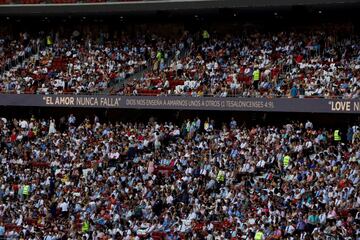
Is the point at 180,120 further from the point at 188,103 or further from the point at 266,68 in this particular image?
the point at 266,68

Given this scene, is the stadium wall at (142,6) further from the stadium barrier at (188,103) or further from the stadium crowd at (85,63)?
the stadium barrier at (188,103)

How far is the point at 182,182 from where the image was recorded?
125 ft

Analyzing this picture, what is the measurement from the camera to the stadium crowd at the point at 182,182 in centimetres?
3459

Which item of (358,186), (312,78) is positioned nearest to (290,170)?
(358,186)

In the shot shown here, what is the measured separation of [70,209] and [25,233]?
6.20 feet

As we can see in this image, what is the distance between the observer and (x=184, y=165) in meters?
39.4

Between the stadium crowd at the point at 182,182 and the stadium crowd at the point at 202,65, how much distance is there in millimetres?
1725

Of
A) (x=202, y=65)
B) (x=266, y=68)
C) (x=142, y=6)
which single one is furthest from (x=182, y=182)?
(x=142, y=6)

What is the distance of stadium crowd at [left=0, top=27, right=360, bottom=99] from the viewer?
41.2 meters

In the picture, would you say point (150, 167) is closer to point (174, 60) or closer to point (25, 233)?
point (25, 233)

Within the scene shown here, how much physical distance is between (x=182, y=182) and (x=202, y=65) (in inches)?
321

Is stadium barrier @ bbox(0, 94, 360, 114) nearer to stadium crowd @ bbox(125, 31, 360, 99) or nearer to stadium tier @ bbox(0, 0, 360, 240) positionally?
stadium tier @ bbox(0, 0, 360, 240)

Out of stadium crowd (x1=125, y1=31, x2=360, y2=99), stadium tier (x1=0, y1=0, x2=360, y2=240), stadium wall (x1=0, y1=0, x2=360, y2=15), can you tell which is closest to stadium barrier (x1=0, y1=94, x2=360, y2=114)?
stadium tier (x1=0, y1=0, x2=360, y2=240)

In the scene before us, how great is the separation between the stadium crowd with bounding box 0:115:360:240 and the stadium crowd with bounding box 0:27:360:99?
173cm
